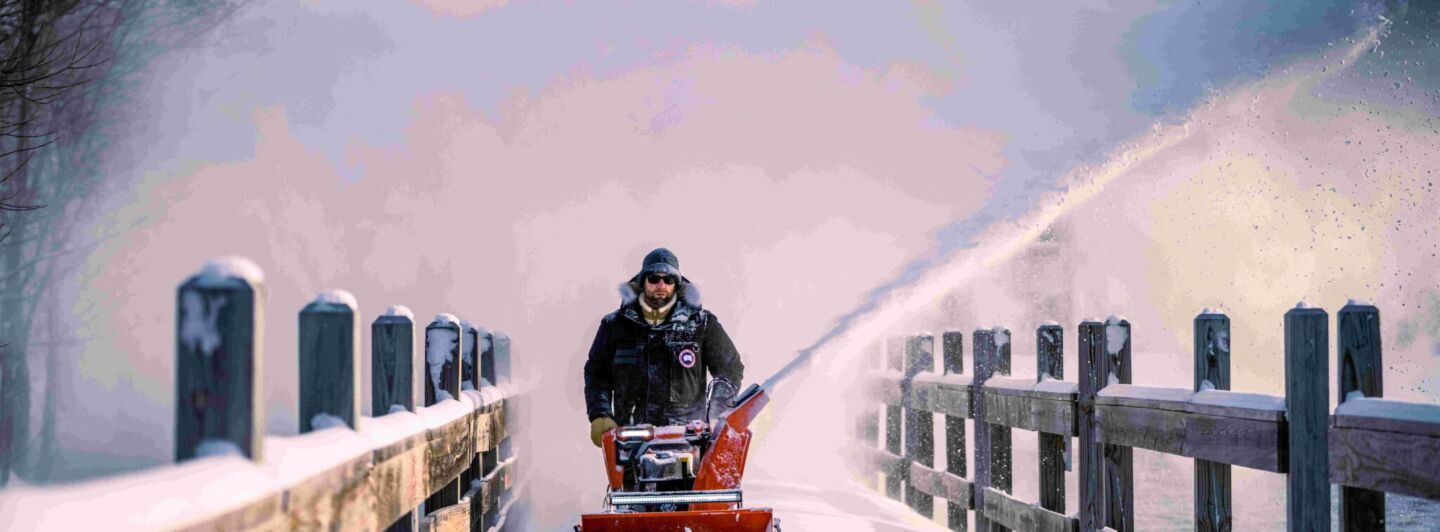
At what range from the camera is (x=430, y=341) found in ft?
22.1

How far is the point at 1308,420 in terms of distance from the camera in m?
4.74

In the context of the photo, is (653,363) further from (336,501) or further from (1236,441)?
(336,501)

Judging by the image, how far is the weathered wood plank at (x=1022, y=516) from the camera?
7238 mm

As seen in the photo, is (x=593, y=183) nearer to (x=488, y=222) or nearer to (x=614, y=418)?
(x=488, y=222)

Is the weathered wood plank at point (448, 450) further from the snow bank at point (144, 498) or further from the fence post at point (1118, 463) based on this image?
the fence post at point (1118, 463)

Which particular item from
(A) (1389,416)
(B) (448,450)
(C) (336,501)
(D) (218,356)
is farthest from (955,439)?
(D) (218,356)

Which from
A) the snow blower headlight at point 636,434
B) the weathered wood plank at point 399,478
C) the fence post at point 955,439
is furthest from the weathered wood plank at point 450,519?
the fence post at point 955,439

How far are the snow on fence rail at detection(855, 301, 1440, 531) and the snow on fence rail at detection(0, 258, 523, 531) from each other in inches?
123

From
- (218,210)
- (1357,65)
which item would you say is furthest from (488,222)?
(1357,65)

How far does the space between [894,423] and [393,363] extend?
829 cm

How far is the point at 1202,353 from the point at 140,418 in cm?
2903

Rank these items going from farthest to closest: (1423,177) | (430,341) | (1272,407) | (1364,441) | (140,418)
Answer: (1423,177), (140,418), (430,341), (1272,407), (1364,441)

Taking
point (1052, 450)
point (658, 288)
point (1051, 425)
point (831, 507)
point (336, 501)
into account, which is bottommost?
point (831, 507)

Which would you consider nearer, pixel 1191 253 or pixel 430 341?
pixel 430 341
